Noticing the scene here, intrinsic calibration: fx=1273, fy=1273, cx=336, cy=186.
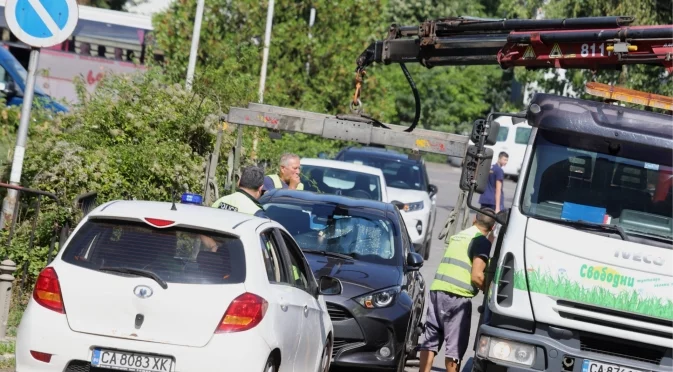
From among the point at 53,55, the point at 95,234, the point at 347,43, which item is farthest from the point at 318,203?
the point at 53,55

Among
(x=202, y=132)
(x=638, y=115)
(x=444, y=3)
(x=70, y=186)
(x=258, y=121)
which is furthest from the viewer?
(x=444, y=3)

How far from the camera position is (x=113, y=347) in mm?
7520

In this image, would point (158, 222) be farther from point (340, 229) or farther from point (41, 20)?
point (340, 229)

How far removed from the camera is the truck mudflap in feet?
30.1

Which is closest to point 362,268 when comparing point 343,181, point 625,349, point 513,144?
point 625,349

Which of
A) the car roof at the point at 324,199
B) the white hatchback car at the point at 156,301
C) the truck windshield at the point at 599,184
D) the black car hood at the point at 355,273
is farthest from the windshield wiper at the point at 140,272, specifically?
the car roof at the point at 324,199

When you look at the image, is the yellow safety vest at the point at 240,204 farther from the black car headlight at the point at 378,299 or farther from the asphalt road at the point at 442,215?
the asphalt road at the point at 442,215

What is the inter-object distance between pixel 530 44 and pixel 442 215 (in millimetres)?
21311

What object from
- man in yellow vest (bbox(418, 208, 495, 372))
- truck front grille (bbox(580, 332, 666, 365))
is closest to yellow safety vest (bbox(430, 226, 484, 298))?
man in yellow vest (bbox(418, 208, 495, 372))

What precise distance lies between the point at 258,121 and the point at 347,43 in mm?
16739

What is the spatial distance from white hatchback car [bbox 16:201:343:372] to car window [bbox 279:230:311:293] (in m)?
0.83

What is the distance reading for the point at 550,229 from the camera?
30.7ft

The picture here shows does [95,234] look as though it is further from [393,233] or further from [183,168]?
[183,168]

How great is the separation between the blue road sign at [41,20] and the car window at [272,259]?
329cm
